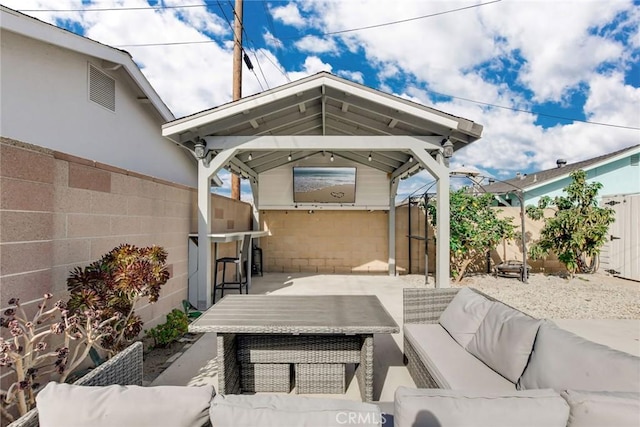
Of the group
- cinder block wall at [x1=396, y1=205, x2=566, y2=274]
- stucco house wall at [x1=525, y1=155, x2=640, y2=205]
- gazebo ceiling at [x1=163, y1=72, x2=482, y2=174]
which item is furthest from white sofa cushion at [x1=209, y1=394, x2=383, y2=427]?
stucco house wall at [x1=525, y1=155, x2=640, y2=205]

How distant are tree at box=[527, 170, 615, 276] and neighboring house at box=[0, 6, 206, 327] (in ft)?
26.4

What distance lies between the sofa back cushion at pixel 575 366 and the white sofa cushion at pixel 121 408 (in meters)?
1.88

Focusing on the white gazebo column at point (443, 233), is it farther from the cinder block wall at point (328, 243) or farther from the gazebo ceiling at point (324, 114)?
the cinder block wall at point (328, 243)

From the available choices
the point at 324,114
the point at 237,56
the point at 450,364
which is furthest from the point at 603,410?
the point at 237,56

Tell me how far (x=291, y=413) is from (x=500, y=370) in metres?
1.82

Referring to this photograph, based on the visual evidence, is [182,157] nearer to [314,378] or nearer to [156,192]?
[156,192]

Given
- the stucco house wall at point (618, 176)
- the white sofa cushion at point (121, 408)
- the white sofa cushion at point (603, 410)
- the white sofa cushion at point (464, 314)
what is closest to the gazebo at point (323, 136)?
the white sofa cushion at point (464, 314)

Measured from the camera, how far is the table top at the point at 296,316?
2.34 metres

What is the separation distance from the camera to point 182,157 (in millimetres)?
7766

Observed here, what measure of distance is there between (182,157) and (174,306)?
449 centimetres

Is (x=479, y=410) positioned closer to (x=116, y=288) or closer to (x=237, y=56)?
(x=116, y=288)

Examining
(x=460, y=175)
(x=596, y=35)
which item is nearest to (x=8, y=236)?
(x=460, y=175)

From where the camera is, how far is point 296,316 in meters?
2.62

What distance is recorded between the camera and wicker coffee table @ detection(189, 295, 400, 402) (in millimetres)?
2461
